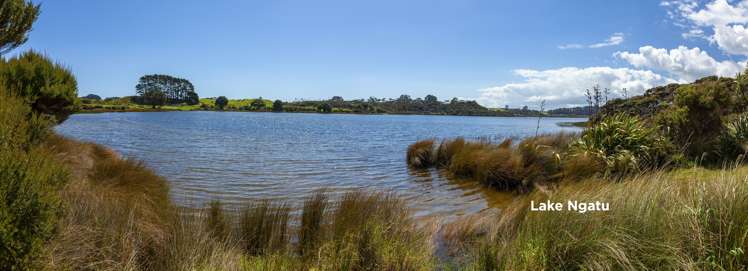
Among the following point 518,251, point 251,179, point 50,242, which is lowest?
point 251,179

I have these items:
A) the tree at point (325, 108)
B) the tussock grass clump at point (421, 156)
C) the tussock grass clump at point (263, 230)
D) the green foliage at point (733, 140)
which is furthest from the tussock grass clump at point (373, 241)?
the tree at point (325, 108)

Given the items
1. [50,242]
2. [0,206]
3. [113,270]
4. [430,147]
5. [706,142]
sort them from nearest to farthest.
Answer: [0,206] < [50,242] < [113,270] < [706,142] < [430,147]

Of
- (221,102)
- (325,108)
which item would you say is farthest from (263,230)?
(221,102)

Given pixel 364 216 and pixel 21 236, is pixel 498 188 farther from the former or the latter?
pixel 21 236

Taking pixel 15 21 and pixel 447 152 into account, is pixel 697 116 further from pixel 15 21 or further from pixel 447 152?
pixel 15 21

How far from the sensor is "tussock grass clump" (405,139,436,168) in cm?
1545

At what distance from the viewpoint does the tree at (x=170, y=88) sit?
128 metres

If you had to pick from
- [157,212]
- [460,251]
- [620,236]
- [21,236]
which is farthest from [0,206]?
[620,236]

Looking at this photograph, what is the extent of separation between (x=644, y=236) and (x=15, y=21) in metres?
11.8

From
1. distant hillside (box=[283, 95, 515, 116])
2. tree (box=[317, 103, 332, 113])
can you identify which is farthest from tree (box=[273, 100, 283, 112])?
distant hillside (box=[283, 95, 515, 116])

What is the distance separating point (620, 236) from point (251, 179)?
9768 millimetres

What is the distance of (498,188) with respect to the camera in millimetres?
10469

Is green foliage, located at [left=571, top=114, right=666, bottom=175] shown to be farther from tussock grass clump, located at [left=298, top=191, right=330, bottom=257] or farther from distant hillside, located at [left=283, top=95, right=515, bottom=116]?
distant hillside, located at [left=283, top=95, right=515, bottom=116]

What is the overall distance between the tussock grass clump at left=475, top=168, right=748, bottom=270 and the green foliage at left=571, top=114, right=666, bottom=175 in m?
5.99
